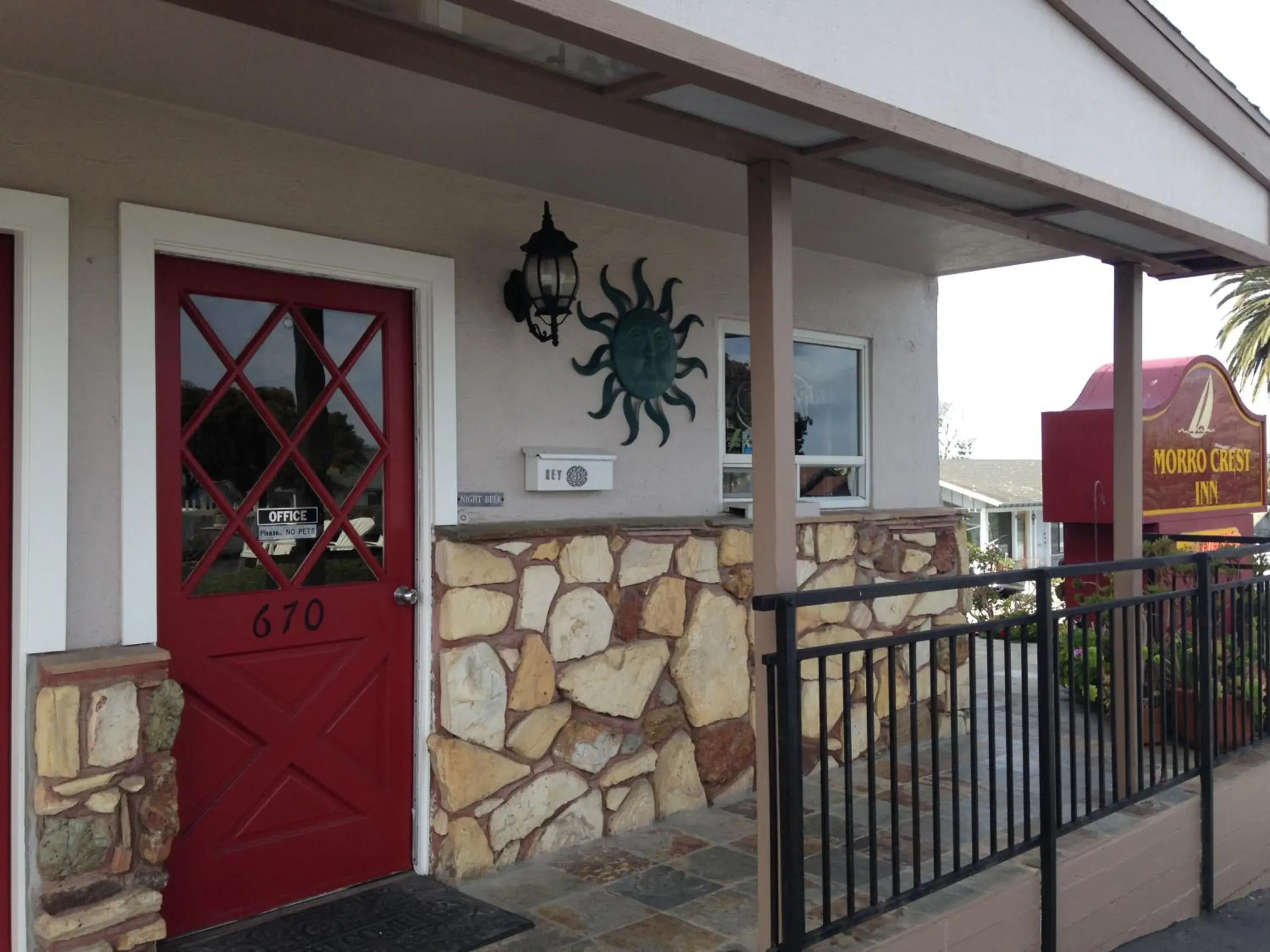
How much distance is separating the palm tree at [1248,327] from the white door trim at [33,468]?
2439 centimetres

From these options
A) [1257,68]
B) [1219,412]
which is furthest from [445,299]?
[1257,68]

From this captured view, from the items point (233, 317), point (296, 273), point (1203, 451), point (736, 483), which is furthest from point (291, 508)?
point (1203, 451)

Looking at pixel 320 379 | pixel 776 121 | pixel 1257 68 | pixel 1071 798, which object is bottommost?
pixel 1071 798

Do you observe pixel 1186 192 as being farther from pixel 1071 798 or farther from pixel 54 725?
pixel 54 725

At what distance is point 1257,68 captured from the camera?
28625 millimetres

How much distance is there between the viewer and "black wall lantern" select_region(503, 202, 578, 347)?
3.95 meters

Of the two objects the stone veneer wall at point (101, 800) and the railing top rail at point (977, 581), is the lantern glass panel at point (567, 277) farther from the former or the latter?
the stone veneer wall at point (101, 800)

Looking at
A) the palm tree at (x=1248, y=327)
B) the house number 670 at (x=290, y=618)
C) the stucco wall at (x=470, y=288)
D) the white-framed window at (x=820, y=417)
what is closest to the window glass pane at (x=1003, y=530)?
the palm tree at (x=1248, y=327)

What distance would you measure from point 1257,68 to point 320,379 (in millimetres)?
32563

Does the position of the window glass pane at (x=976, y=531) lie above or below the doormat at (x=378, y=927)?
above

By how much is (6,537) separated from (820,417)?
12.6ft

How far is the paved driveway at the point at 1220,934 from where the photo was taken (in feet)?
13.3

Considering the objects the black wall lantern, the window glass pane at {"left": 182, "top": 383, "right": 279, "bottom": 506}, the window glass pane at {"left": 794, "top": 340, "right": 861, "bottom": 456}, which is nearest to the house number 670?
the window glass pane at {"left": 182, "top": 383, "right": 279, "bottom": 506}

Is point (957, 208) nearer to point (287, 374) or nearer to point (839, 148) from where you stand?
point (839, 148)
